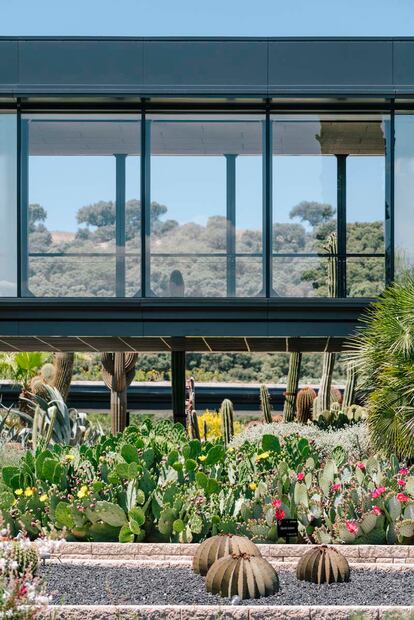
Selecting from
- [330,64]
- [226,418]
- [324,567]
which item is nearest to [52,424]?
[226,418]

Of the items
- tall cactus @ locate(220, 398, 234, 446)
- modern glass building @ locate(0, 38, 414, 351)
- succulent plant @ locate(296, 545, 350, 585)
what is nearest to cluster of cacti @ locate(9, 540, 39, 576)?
succulent plant @ locate(296, 545, 350, 585)

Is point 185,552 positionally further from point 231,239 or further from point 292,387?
point 292,387

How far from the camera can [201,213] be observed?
1471cm

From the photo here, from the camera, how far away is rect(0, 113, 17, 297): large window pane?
14.6m

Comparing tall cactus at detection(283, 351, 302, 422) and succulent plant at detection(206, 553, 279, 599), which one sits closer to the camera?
succulent plant at detection(206, 553, 279, 599)

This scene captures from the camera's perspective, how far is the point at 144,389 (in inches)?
1303

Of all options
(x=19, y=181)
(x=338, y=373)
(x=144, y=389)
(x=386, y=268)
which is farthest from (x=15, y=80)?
(x=338, y=373)

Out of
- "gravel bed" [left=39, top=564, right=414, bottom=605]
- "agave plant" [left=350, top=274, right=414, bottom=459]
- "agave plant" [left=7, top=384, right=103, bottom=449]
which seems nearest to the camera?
"gravel bed" [left=39, top=564, right=414, bottom=605]

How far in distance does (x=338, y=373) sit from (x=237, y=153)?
22.4 metres

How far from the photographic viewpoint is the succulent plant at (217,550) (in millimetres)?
7473

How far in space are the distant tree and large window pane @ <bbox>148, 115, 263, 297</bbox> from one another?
22.4 inches

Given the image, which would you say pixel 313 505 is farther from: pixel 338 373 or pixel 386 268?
pixel 338 373

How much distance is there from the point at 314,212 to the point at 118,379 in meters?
6.17

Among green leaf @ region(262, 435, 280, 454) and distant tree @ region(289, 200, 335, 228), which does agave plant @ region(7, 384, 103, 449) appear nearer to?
green leaf @ region(262, 435, 280, 454)
